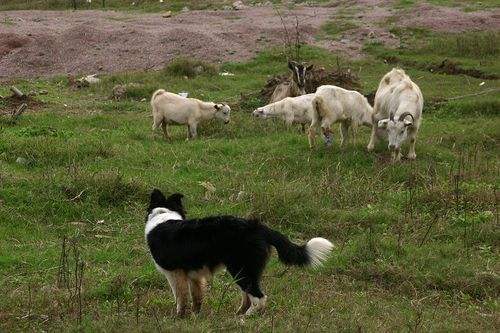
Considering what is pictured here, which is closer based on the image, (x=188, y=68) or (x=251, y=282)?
(x=251, y=282)

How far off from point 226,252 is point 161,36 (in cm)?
2291

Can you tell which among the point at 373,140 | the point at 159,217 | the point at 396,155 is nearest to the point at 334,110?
the point at 373,140

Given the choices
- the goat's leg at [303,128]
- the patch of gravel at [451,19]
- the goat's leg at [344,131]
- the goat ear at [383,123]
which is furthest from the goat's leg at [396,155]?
the patch of gravel at [451,19]

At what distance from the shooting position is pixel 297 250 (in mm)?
6016

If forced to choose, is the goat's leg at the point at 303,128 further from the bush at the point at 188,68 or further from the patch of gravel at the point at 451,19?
the patch of gravel at the point at 451,19

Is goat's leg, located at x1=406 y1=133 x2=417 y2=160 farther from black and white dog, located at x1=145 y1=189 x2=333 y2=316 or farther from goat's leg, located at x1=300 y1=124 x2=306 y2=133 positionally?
black and white dog, located at x1=145 y1=189 x2=333 y2=316

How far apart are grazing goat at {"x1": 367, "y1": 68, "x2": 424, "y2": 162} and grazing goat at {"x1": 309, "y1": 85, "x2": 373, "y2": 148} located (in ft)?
1.19

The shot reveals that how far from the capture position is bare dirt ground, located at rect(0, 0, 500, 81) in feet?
82.0

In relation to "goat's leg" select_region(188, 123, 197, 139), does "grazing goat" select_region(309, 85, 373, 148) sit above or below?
above

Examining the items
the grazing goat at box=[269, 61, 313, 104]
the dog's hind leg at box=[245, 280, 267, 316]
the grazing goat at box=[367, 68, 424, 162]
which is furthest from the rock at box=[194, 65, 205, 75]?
the dog's hind leg at box=[245, 280, 267, 316]

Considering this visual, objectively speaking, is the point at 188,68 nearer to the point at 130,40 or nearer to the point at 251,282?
the point at 130,40

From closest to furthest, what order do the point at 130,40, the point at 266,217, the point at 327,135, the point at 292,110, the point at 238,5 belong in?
the point at 266,217, the point at 327,135, the point at 292,110, the point at 130,40, the point at 238,5

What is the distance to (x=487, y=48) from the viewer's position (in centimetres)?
2438

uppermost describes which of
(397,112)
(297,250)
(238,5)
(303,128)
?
(297,250)
